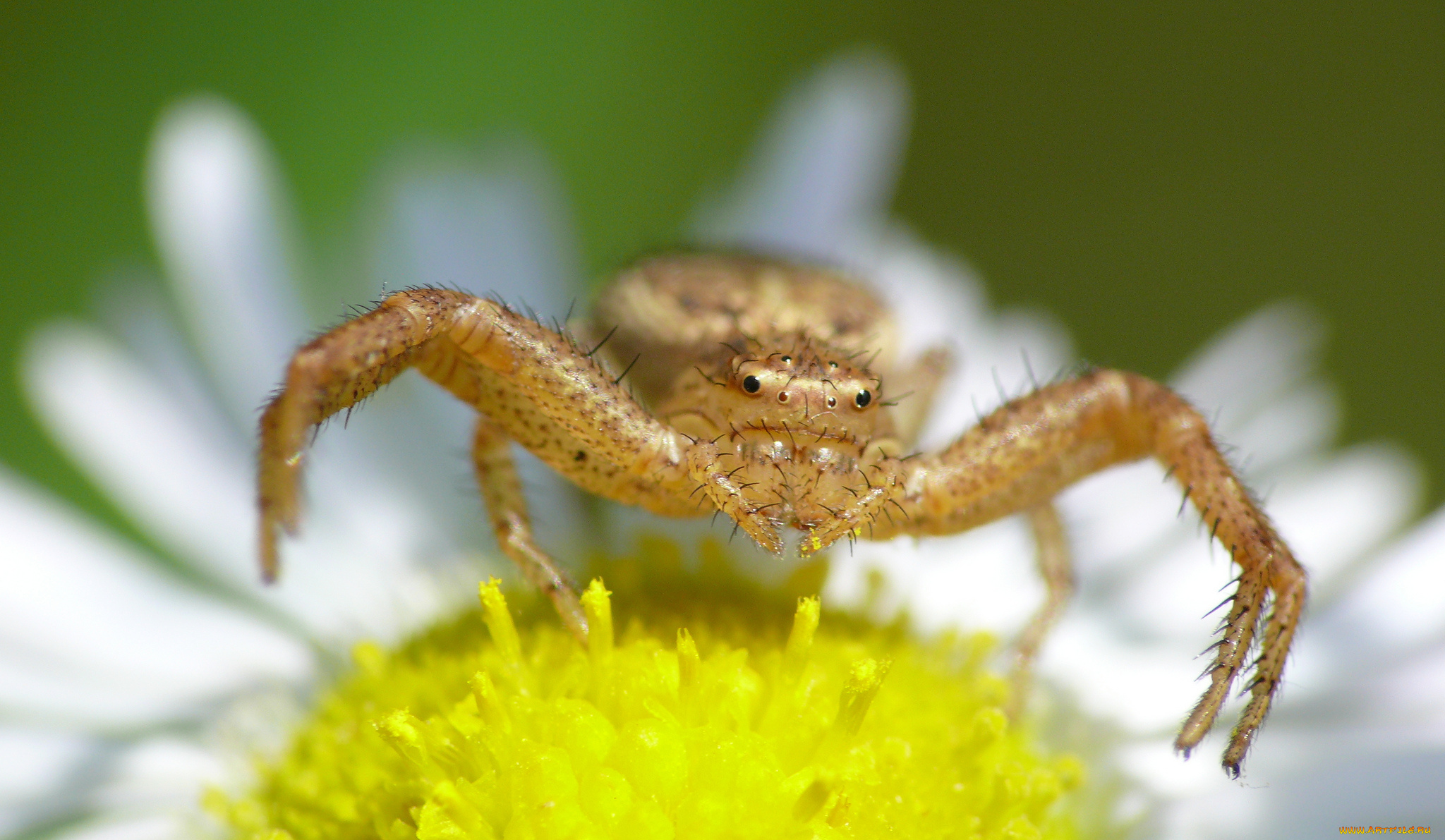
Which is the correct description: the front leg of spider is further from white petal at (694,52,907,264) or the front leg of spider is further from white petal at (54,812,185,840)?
white petal at (694,52,907,264)

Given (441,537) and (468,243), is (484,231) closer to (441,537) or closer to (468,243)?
(468,243)

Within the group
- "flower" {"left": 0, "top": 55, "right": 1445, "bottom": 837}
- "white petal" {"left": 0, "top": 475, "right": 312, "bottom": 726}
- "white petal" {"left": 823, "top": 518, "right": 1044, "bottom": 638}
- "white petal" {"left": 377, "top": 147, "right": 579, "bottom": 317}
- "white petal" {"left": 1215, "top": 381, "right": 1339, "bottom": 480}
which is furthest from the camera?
"white petal" {"left": 377, "top": 147, "right": 579, "bottom": 317}

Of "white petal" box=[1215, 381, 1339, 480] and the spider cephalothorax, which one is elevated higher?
"white petal" box=[1215, 381, 1339, 480]

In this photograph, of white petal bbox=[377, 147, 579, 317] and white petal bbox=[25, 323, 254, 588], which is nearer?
white petal bbox=[25, 323, 254, 588]

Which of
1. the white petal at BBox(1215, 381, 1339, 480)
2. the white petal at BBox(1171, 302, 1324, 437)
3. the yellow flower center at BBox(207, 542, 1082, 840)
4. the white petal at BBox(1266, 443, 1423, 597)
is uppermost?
the white petal at BBox(1171, 302, 1324, 437)

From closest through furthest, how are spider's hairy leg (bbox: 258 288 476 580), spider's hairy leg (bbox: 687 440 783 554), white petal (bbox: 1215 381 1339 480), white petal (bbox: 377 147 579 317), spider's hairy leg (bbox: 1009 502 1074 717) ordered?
spider's hairy leg (bbox: 258 288 476 580) → spider's hairy leg (bbox: 687 440 783 554) → spider's hairy leg (bbox: 1009 502 1074 717) → white petal (bbox: 1215 381 1339 480) → white petal (bbox: 377 147 579 317)

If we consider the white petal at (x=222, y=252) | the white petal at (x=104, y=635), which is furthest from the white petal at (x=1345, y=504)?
the white petal at (x=222, y=252)

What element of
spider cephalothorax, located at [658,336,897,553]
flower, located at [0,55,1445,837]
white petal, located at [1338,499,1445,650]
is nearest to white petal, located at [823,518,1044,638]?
flower, located at [0,55,1445,837]

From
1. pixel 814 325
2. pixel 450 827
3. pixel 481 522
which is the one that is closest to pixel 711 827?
pixel 450 827
